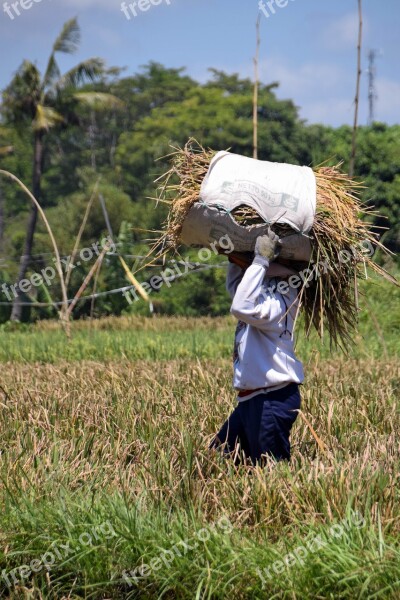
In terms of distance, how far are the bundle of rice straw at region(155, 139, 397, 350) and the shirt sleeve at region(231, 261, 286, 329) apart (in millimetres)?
191

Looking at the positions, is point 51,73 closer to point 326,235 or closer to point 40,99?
point 40,99

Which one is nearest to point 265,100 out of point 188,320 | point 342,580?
Answer: point 188,320

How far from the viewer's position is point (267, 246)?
4371 millimetres

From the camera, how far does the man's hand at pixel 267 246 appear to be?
4.37 meters

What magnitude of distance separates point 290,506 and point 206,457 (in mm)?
761

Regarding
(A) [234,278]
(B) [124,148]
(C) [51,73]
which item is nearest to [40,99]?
(C) [51,73]

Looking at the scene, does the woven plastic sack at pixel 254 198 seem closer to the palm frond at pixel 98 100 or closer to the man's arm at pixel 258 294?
the man's arm at pixel 258 294

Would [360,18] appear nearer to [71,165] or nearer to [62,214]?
[62,214]

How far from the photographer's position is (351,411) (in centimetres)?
593

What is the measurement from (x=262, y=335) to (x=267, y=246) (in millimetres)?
426

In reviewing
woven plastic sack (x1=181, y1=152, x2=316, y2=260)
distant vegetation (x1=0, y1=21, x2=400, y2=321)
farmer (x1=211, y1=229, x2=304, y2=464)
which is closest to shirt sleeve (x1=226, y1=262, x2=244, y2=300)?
farmer (x1=211, y1=229, x2=304, y2=464)

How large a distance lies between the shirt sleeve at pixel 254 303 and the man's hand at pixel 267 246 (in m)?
0.04

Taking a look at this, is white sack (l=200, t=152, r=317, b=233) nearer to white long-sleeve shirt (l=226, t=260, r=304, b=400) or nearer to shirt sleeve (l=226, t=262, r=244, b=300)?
white long-sleeve shirt (l=226, t=260, r=304, b=400)

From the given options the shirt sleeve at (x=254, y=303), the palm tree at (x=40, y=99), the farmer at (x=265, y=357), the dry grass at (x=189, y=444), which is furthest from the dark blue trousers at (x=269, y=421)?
the palm tree at (x=40, y=99)
